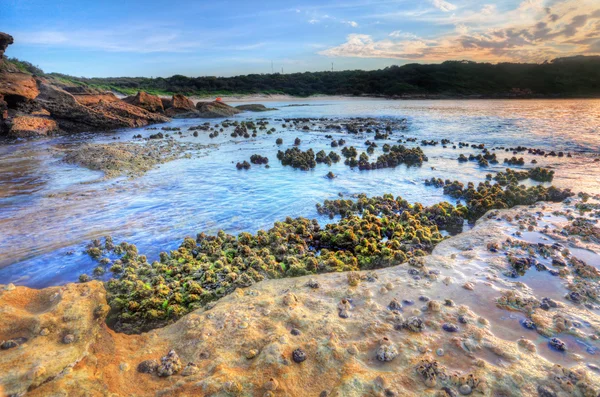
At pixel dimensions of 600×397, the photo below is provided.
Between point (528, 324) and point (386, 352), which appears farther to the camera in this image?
point (528, 324)

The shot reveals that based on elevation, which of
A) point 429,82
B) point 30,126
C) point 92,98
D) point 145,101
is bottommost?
point 30,126

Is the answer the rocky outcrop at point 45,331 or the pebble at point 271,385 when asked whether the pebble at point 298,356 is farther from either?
the rocky outcrop at point 45,331

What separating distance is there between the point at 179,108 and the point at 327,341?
4565 cm

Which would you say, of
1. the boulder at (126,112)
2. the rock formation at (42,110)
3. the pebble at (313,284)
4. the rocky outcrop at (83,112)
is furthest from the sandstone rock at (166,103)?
the pebble at (313,284)

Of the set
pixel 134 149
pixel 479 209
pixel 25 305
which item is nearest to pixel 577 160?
pixel 479 209

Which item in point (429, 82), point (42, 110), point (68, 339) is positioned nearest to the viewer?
point (68, 339)

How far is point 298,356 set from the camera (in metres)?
3.71

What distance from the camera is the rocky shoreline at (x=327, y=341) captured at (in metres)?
3.32

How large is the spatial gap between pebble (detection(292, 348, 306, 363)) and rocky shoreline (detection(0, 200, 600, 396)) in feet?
0.06

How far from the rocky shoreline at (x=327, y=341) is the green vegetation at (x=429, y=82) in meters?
76.9

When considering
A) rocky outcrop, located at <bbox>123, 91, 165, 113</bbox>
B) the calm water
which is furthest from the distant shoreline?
the calm water

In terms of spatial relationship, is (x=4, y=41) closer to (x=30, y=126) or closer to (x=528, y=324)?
(x=30, y=126)

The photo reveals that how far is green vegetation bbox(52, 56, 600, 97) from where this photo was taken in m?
79.1

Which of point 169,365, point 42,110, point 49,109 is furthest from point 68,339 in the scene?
point 49,109
